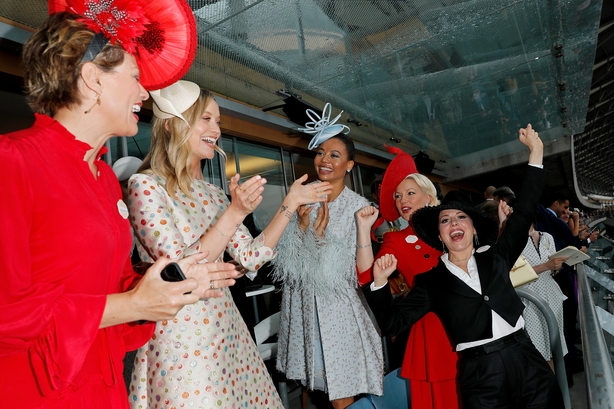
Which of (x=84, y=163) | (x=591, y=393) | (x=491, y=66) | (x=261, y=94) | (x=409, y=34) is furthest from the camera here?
(x=491, y=66)

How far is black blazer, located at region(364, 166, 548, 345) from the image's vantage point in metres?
1.99

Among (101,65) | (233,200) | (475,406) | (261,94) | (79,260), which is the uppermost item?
(261,94)

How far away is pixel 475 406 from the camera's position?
190cm

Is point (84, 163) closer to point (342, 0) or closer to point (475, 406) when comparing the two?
point (475, 406)

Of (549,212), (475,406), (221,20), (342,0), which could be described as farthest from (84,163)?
(549,212)

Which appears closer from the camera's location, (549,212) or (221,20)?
(221,20)

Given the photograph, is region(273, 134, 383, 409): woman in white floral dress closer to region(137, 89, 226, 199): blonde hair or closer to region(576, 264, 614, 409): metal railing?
region(137, 89, 226, 199): blonde hair

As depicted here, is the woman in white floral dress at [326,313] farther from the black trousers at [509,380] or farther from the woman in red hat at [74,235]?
the woman in red hat at [74,235]

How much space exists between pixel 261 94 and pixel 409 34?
1.61m

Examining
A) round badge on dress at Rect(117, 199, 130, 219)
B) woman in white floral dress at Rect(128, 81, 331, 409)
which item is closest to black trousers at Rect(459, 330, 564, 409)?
woman in white floral dress at Rect(128, 81, 331, 409)

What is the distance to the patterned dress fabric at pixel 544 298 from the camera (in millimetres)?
3213

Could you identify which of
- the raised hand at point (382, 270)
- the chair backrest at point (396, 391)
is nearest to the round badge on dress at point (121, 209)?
the raised hand at point (382, 270)

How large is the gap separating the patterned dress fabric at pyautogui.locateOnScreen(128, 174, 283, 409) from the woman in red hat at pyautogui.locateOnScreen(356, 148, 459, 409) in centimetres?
89

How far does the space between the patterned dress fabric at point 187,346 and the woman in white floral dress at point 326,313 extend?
0.87 meters
